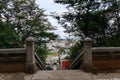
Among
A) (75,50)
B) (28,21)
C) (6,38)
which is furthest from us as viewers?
(28,21)

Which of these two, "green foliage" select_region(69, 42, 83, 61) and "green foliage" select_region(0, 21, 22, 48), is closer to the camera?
"green foliage" select_region(0, 21, 22, 48)

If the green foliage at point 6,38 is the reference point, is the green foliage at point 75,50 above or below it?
below

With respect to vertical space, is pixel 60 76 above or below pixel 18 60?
below

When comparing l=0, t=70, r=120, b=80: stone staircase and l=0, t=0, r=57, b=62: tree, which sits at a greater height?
l=0, t=0, r=57, b=62: tree

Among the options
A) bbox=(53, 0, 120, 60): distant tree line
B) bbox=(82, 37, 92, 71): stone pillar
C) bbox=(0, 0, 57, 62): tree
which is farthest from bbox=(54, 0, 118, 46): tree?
bbox=(82, 37, 92, 71): stone pillar

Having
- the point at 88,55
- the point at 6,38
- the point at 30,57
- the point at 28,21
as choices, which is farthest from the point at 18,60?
the point at 28,21

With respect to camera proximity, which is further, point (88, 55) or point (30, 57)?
point (88, 55)

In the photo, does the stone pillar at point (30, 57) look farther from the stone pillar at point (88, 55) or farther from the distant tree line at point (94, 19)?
the distant tree line at point (94, 19)

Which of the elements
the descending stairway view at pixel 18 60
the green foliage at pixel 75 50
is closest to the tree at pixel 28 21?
the green foliage at pixel 75 50

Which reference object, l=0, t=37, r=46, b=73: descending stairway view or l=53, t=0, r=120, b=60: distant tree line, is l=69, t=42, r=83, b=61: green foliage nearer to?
l=53, t=0, r=120, b=60: distant tree line

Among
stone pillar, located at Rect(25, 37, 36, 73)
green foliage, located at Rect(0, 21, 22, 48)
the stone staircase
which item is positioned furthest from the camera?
green foliage, located at Rect(0, 21, 22, 48)

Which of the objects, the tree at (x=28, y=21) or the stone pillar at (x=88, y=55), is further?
the tree at (x=28, y=21)

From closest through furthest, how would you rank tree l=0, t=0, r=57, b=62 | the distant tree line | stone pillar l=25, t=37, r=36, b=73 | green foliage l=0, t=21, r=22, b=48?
stone pillar l=25, t=37, r=36, b=73
green foliage l=0, t=21, r=22, b=48
the distant tree line
tree l=0, t=0, r=57, b=62

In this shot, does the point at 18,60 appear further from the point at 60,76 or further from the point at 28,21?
the point at 28,21
